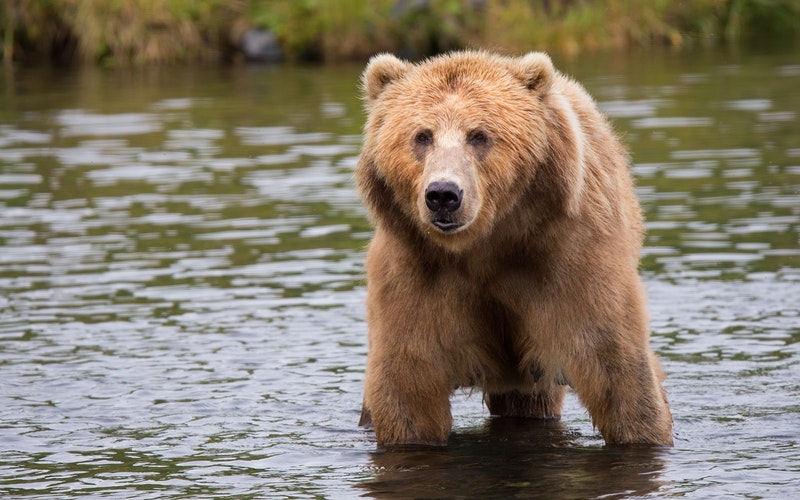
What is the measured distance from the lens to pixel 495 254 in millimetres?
6480

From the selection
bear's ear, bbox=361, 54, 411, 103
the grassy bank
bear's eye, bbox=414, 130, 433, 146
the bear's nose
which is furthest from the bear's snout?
the grassy bank

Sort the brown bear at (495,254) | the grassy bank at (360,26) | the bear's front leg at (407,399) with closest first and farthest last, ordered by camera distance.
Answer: the brown bear at (495,254)
the bear's front leg at (407,399)
the grassy bank at (360,26)

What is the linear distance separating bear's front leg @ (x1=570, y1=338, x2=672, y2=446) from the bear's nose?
1.02 m

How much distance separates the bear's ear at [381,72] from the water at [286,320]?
70.4 inches

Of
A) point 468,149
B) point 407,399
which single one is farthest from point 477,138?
point 407,399

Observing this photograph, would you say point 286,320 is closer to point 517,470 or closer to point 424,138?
point 517,470

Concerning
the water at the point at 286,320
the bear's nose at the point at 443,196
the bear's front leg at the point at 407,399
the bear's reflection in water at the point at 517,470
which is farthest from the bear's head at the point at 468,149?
the water at the point at 286,320

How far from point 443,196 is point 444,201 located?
0.02 meters

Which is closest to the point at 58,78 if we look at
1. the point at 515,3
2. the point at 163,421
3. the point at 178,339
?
→ the point at 515,3

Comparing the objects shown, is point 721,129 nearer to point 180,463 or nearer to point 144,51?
point 180,463

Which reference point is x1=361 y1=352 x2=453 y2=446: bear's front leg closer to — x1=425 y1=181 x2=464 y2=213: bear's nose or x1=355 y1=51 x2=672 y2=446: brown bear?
x1=355 y1=51 x2=672 y2=446: brown bear

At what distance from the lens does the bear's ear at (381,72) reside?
6734 mm

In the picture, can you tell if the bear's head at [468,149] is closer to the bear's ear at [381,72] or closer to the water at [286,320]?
the bear's ear at [381,72]

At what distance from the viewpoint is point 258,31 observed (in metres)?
33.8
